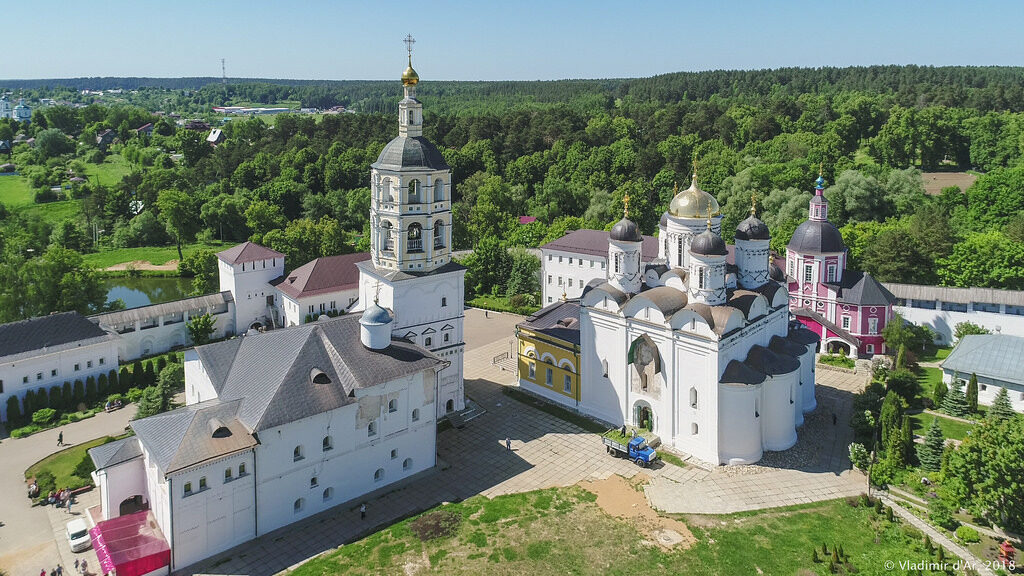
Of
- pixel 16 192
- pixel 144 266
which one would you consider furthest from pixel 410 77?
pixel 16 192

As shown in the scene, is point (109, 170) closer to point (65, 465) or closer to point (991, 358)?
point (65, 465)

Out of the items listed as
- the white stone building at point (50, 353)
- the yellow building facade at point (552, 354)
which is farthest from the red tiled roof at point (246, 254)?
the yellow building facade at point (552, 354)

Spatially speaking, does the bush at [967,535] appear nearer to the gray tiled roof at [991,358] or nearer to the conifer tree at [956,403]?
the conifer tree at [956,403]

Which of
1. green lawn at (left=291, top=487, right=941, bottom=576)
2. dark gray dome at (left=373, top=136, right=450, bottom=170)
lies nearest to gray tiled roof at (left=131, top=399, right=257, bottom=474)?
green lawn at (left=291, top=487, right=941, bottom=576)

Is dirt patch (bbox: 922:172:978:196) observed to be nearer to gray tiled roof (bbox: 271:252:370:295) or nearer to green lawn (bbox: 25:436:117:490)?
gray tiled roof (bbox: 271:252:370:295)

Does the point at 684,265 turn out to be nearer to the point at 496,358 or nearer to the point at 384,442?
the point at 496,358

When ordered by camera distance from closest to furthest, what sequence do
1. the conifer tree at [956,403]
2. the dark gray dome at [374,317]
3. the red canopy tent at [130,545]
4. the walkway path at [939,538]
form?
the red canopy tent at [130,545] < the walkway path at [939,538] < the dark gray dome at [374,317] < the conifer tree at [956,403]
